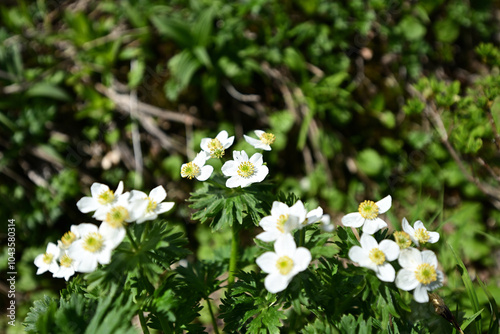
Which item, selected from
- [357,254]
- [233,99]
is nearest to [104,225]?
[357,254]

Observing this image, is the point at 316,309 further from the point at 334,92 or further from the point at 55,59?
the point at 55,59

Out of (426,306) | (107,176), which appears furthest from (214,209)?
(107,176)

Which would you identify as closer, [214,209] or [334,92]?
[214,209]

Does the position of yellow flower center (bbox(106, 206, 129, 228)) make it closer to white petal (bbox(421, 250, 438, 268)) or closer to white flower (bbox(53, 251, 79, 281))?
white flower (bbox(53, 251, 79, 281))

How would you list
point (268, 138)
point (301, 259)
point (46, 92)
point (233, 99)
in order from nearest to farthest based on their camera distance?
point (301, 259) → point (268, 138) → point (46, 92) → point (233, 99)

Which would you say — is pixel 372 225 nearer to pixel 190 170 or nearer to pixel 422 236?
pixel 422 236

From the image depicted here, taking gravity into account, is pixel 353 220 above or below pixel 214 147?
below
